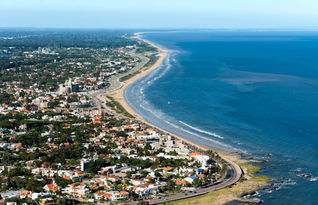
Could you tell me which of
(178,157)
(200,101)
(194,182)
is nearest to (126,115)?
(200,101)

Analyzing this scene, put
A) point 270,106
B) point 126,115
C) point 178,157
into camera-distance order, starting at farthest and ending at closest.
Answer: point 270,106 → point 126,115 → point 178,157

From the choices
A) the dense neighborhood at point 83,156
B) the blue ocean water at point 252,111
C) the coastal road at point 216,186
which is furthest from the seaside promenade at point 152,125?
the blue ocean water at point 252,111

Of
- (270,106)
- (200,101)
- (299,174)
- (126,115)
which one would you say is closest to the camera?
(299,174)

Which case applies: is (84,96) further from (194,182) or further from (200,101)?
(194,182)

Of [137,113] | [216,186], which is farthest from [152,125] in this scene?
[216,186]

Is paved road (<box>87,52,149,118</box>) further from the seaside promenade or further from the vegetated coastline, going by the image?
the vegetated coastline

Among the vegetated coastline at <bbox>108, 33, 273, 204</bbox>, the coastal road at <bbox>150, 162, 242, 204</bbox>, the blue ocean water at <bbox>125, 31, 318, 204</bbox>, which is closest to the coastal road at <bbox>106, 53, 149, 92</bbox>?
the blue ocean water at <bbox>125, 31, 318, 204</bbox>

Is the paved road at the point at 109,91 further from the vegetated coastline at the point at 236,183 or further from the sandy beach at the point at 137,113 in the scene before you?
the vegetated coastline at the point at 236,183
